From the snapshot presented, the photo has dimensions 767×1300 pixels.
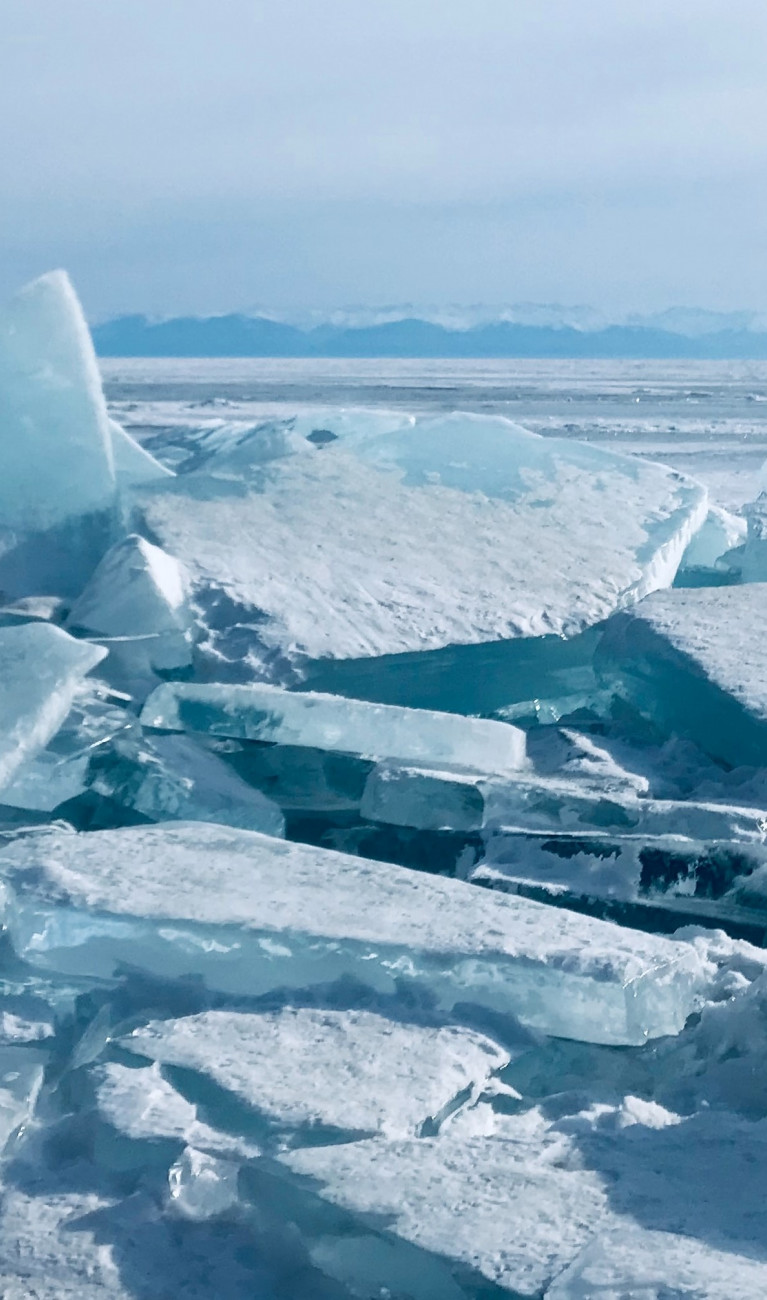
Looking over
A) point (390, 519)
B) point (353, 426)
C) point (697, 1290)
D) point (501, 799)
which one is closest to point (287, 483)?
point (390, 519)

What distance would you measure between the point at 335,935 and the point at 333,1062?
0.21 meters

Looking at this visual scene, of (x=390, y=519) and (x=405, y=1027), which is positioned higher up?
(x=390, y=519)

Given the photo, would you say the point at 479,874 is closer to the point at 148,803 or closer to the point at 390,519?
the point at 148,803

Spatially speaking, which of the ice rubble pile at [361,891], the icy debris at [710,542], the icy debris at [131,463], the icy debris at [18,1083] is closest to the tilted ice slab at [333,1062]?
the ice rubble pile at [361,891]

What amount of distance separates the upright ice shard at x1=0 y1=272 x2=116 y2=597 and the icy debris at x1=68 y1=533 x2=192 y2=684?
507 millimetres

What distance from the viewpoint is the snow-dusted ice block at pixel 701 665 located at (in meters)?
2.37

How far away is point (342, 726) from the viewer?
2.32m

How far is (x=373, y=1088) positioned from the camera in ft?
4.55

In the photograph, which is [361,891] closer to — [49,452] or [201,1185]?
[201,1185]

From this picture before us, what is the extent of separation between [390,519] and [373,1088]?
85.4 inches

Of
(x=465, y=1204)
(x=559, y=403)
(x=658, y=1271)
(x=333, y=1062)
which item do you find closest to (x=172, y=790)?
(x=333, y=1062)

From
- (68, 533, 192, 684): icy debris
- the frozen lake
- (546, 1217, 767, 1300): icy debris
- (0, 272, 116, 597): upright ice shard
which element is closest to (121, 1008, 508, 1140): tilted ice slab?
(546, 1217, 767, 1300): icy debris

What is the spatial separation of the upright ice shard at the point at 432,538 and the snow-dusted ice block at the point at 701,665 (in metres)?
0.23

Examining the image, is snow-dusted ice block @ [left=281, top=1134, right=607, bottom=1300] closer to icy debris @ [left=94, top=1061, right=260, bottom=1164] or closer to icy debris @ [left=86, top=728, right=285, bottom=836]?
icy debris @ [left=94, top=1061, right=260, bottom=1164]
